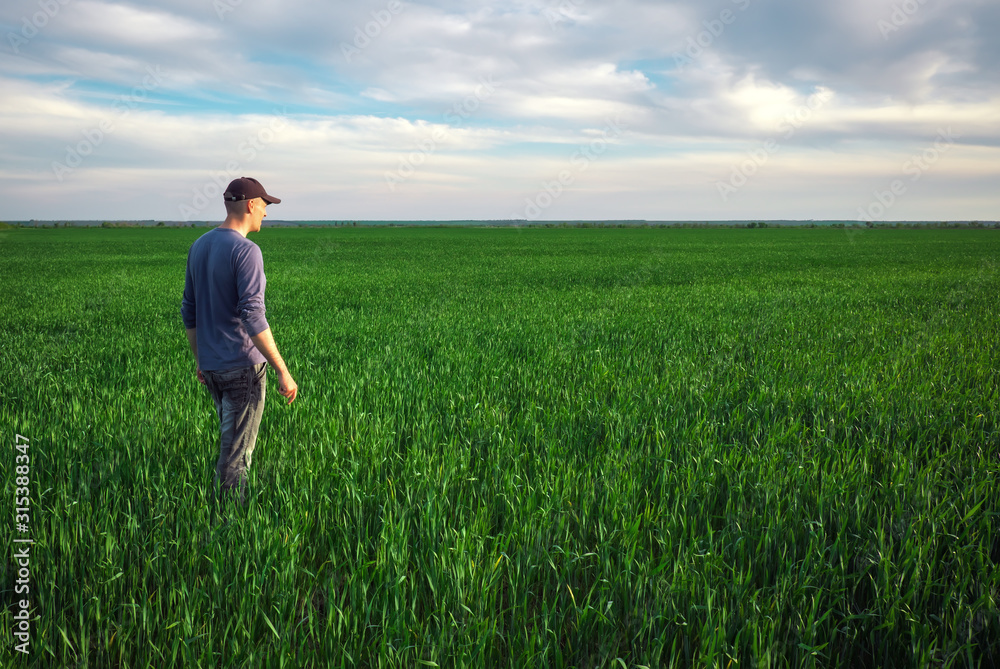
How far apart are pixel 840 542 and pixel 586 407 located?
10.2 feet

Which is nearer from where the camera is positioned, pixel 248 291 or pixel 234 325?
pixel 248 291

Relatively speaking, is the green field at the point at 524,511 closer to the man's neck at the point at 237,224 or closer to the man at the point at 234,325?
the man at the point at 234,325

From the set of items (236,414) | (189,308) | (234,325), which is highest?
(189,308)

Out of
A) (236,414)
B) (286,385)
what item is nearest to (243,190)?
(286,385)

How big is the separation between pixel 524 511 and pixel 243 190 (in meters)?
2.94

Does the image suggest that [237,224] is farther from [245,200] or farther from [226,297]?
[226,297]

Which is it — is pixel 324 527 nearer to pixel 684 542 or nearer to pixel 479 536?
pixel 479 536

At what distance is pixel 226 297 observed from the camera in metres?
3.96

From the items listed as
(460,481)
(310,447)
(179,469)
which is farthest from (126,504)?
(460,481)

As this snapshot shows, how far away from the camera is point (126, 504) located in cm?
417

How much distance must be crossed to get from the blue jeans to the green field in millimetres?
223

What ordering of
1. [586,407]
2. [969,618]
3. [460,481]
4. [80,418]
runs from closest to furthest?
[969,618], [460,481], [80,418], [586,407]

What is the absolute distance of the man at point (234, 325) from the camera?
12.6 feet

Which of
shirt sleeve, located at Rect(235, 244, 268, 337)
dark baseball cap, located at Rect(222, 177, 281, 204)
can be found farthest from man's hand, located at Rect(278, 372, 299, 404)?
dark baseball cap, located at Rect(222, 177, 281, 204)
